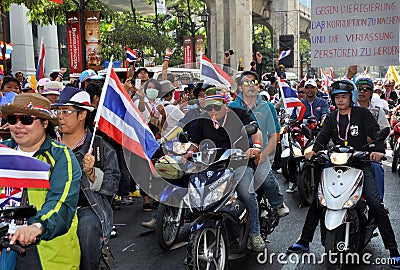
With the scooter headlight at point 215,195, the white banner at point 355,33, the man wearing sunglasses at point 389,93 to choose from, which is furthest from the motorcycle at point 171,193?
the man wearing sunglasses at point 389,93

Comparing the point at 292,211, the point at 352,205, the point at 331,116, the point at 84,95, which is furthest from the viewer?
the point at 292,211

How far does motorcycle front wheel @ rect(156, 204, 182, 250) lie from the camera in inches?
229

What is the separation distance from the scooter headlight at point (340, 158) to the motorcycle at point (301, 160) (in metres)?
2.72

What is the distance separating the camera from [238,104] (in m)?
6.17

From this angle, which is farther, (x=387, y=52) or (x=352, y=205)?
(x=387, y=52)

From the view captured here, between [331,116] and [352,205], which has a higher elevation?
[331,116]

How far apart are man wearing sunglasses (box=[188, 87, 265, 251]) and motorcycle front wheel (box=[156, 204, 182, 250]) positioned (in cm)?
98

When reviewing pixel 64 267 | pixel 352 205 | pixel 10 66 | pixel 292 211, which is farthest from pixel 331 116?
pixel 10 66

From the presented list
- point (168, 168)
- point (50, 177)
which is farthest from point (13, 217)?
point (168, 168)

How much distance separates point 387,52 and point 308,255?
273cm

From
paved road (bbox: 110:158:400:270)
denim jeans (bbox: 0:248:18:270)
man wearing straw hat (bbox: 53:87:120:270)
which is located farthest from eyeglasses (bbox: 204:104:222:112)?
denim jeans (bbox: 0:248:18:270)

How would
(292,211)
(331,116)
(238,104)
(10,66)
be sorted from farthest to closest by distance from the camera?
(10,66), (292,211), (238,104), (331,116)

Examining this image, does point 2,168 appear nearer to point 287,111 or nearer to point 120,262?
point 120,262

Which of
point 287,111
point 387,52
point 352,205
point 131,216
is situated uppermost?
point 387,52
